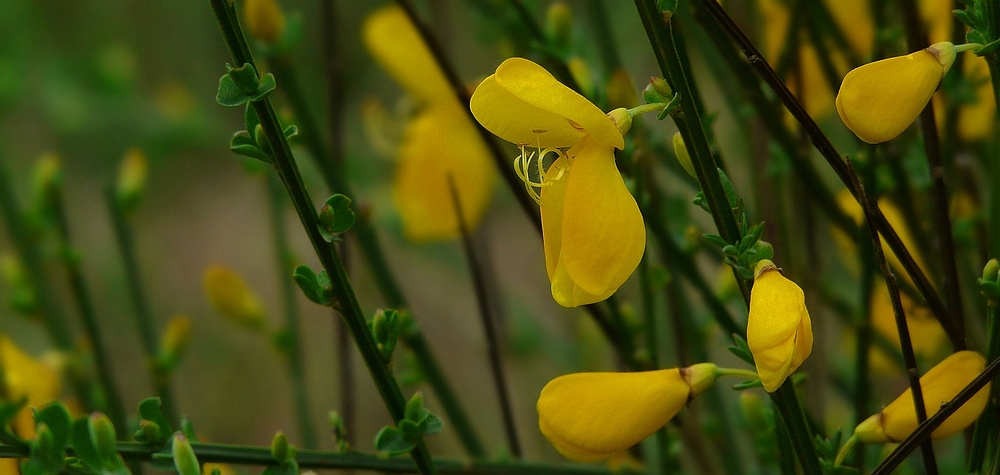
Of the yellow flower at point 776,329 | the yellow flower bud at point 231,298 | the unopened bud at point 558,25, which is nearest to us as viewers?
the yellow flower at point 776,329

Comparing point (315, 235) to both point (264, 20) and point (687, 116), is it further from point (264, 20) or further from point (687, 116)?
point (264, 20)

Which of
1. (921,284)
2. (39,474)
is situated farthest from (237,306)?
(921,284)

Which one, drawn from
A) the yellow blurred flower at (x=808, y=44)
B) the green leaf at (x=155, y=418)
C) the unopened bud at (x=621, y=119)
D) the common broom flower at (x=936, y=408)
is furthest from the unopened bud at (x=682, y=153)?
the yellow blurred flower at (x=808, y=44)

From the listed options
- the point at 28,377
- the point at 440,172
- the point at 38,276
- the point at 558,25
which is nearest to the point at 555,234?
the point at 558,25

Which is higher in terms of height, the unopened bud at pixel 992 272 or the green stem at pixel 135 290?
the green stem at pixel 135 290

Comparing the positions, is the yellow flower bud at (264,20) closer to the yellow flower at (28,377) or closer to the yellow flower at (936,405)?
the yellow flower at (28,377)

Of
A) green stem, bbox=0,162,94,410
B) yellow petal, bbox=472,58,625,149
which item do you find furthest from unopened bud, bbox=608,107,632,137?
green stem, bbox=0,162,94,410

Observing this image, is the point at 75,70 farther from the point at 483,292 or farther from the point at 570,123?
the point at 570,123
